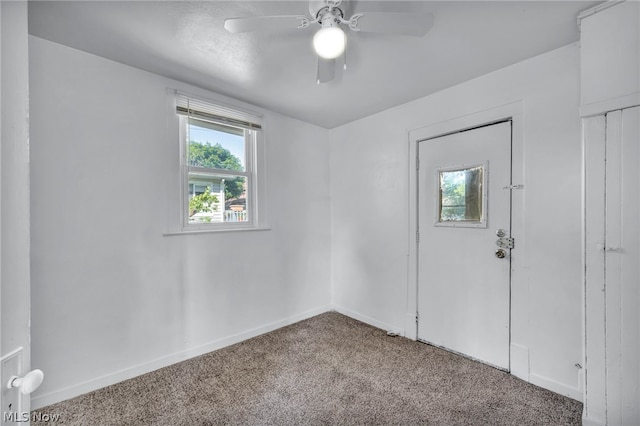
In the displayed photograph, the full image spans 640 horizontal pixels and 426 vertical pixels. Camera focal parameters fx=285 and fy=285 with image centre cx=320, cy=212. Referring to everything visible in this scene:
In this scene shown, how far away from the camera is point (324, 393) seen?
76.7 inches

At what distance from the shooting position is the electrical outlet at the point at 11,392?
2.26ft

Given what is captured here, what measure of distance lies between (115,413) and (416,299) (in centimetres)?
244

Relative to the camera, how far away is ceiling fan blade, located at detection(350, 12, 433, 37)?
4.41 feet

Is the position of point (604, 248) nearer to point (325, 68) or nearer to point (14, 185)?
point (325, 68)

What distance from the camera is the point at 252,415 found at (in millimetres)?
1743

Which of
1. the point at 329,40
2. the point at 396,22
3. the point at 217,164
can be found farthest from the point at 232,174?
the point at 396,22

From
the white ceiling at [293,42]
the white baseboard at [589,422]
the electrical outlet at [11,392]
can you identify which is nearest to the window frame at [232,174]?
the white ceiling at [293,42]

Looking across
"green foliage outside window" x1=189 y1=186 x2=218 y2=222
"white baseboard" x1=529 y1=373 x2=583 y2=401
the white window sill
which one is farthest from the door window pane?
"green foliage outside window" x1=189 y1=186 x2=218 y2=222

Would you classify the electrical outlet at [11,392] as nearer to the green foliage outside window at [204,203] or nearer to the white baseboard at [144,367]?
the white baseboard at [144,367]

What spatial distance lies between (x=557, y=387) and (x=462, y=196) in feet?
4.80

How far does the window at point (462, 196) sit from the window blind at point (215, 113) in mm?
1852

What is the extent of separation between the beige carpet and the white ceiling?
2.31 meters

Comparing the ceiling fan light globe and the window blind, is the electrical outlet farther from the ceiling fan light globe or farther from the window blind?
the window blind

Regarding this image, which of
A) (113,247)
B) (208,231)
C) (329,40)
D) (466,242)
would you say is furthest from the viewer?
(208,231)
